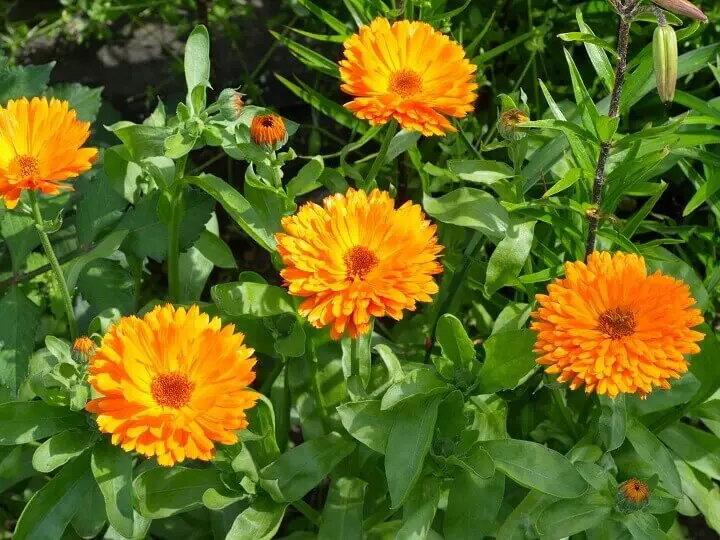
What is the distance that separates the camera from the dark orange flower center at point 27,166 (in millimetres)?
1306

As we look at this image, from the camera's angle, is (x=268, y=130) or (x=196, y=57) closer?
(x=268, y=130)

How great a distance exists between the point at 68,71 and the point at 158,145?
1.20 meters

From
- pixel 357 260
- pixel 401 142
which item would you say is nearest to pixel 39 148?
pixel 357 260

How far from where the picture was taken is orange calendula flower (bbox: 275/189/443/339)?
1.26 metres

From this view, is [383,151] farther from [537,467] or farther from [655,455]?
[655,455]

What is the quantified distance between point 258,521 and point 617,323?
651 mm

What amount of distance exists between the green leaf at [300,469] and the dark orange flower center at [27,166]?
58 cm

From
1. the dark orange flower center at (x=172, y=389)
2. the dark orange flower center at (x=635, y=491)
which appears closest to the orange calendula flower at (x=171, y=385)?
the dark orange flower center at (x=172, y=389)

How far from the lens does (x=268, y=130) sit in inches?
53.6

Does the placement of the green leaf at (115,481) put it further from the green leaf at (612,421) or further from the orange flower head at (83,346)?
the green leaf at (612,421)

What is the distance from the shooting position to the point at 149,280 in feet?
7.25

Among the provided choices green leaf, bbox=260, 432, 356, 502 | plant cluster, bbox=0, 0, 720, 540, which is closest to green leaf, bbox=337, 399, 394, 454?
plant cluster, bbox=0, 0, 720, 540

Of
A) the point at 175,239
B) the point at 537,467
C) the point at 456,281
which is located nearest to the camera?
the point at 537,467

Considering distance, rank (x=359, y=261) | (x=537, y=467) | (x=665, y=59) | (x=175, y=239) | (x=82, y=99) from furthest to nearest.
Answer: (x=82, y=99) → (x=175, y=239) → (x=537, y=467) → (x=359, y=261) → (x=665, y=59)
